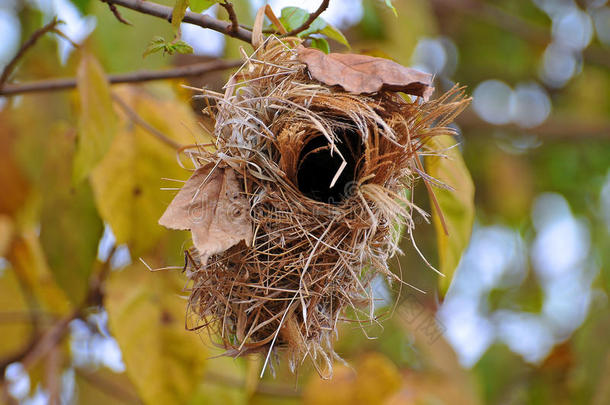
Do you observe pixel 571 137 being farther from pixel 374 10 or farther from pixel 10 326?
pixel 10 326

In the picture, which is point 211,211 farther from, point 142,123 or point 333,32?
point 142,123

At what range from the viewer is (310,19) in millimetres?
920

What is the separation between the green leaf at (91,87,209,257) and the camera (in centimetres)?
135

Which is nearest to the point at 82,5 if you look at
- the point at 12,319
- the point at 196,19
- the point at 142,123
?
the point at 142,123

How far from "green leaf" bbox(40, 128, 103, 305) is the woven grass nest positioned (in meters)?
0.62

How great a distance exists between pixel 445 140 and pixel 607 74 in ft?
9.51

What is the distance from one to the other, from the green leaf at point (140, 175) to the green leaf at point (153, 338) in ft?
0.32

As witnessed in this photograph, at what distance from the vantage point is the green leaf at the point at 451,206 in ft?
3.41

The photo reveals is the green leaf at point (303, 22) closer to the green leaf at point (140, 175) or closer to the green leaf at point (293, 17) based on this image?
the green leaf at point (293, 17)

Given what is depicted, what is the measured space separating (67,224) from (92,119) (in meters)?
0.43

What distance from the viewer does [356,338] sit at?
2.15 metres

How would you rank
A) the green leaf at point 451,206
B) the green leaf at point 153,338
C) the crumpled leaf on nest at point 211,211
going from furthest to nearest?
the green leaf at point 153,338
the green leaf at point 451,206
the crumpled leaf on nest at point 211,211

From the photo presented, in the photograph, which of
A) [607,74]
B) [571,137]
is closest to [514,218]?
[571,137]

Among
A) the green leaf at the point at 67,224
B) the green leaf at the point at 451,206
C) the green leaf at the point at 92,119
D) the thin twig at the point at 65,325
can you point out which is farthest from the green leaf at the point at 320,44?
the thin twig at the point at 65,325
